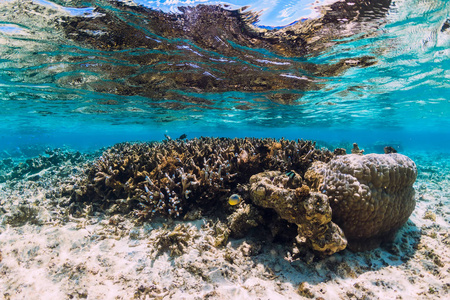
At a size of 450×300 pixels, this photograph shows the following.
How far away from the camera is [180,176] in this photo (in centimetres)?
518

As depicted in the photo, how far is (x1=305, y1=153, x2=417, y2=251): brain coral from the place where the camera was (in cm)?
407

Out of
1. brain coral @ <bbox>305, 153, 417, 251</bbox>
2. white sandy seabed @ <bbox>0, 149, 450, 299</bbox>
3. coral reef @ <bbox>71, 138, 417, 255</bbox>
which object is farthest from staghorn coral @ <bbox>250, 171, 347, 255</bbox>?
brain coral @ <bbox>305, 153, 417, 251</bbox>

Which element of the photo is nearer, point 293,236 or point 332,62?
point 293,236

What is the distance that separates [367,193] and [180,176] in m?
4.23

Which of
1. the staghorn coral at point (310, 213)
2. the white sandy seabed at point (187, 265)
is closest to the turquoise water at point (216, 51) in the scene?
the staghorn coral at point (310, 213)

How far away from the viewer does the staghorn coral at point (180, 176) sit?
5030 millimetres

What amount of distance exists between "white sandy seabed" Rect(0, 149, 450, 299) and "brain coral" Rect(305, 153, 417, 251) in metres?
0.45

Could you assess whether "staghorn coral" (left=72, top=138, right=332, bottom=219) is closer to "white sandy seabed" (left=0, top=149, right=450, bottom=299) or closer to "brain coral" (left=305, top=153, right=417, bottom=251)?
"white sandy seabed" (left=0, top=149, right=450, bottom=299)

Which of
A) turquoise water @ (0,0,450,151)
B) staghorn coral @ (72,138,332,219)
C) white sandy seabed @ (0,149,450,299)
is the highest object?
turquoise water @ (0,0,450,151)

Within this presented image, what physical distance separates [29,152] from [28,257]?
33817 mm

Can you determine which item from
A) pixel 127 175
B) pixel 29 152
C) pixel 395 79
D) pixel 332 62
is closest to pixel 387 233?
pixel 127 175

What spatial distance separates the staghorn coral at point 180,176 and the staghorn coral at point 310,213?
156 centimetres

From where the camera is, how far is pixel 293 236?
441 cm

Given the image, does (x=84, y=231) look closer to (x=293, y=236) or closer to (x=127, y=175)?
(x=127, y=175)
